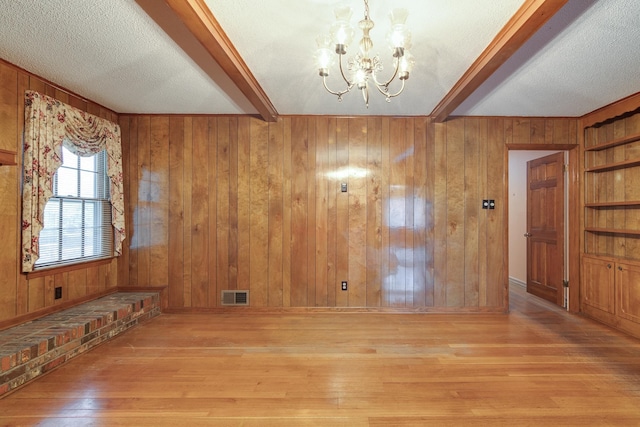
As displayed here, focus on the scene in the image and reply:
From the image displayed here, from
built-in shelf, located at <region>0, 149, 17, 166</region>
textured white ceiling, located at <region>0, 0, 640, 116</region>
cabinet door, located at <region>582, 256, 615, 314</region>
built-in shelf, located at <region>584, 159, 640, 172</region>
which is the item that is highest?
textured white ceiling, located at <region>0, 0, 640, 116</region>

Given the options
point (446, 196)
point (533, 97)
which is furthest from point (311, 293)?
point (533, 97)

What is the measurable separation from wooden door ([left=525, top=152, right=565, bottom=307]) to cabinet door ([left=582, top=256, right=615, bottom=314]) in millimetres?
271

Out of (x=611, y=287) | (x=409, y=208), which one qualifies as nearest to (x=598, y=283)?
(x=611, y=287)

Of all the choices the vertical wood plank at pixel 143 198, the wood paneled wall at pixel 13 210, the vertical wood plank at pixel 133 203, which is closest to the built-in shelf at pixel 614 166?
the vertical wood plank at pixel 143 198

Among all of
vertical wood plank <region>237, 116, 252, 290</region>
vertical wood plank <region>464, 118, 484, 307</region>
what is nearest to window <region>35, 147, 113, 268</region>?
vertical wood plank <region>237, 116, 252, 290</region>

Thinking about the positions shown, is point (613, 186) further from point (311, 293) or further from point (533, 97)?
point (311, 293)

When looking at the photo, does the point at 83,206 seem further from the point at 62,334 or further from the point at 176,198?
the point at 62,334

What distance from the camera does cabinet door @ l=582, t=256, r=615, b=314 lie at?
3.09 m

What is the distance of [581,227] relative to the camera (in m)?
3.49

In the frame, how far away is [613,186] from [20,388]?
18.5ft

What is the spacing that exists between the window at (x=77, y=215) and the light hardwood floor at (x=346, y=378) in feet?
3.36

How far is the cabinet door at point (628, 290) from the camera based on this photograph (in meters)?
2.82

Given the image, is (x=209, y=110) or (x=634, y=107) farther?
(x=209, y=110)

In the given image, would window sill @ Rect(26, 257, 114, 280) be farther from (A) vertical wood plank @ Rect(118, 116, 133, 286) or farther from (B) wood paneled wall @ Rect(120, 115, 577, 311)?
(B) wood paneled wall @ Rect(120, 115, 577, 311)
